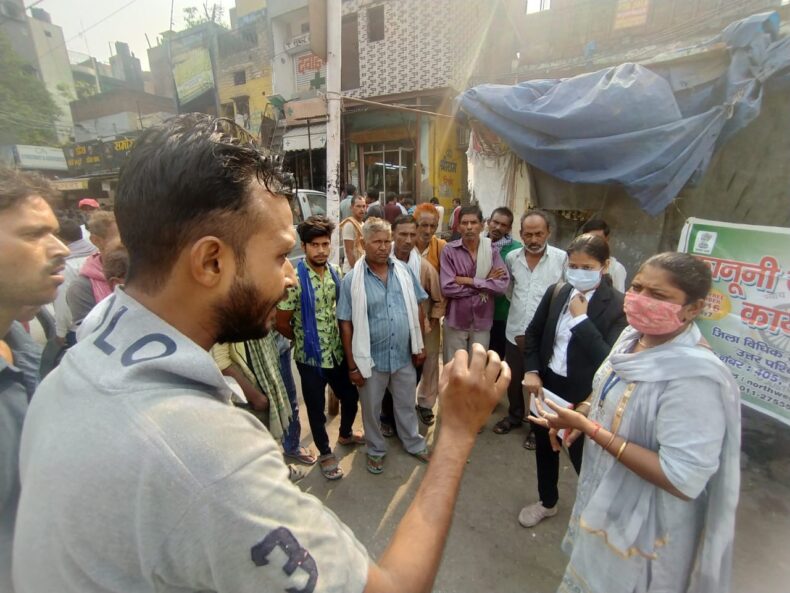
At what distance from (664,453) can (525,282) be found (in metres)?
2.02

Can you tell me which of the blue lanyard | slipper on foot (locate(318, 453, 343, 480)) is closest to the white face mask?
the blue lanyard

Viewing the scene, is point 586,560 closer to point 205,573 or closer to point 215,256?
point 205,573

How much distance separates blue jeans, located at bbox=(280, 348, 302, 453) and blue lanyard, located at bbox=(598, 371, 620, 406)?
213 cm

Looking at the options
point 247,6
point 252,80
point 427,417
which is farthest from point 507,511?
point 247,6

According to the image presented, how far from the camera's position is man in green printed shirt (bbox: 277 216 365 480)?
108 inches

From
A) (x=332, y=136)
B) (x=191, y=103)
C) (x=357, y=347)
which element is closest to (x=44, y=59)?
(x=191, y=103)

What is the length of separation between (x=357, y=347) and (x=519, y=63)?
12.0 meters

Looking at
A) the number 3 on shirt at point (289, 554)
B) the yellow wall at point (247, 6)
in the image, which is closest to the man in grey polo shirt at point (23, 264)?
the number 3 on shirt at point (289, 554)

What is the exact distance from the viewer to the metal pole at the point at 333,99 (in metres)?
3.61

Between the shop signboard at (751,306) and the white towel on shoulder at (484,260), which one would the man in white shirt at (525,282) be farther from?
the shop signboard at (751,306)

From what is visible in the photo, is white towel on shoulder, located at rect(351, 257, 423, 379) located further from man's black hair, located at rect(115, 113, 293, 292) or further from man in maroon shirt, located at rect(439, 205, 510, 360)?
man's black hair, located at rect(115, 113, 293, 292)

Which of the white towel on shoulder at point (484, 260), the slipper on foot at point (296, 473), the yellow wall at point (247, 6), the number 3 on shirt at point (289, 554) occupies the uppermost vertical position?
→ the yellow wall at point (247, 6)

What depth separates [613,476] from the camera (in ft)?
5.10

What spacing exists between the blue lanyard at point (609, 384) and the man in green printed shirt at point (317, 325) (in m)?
1.82
